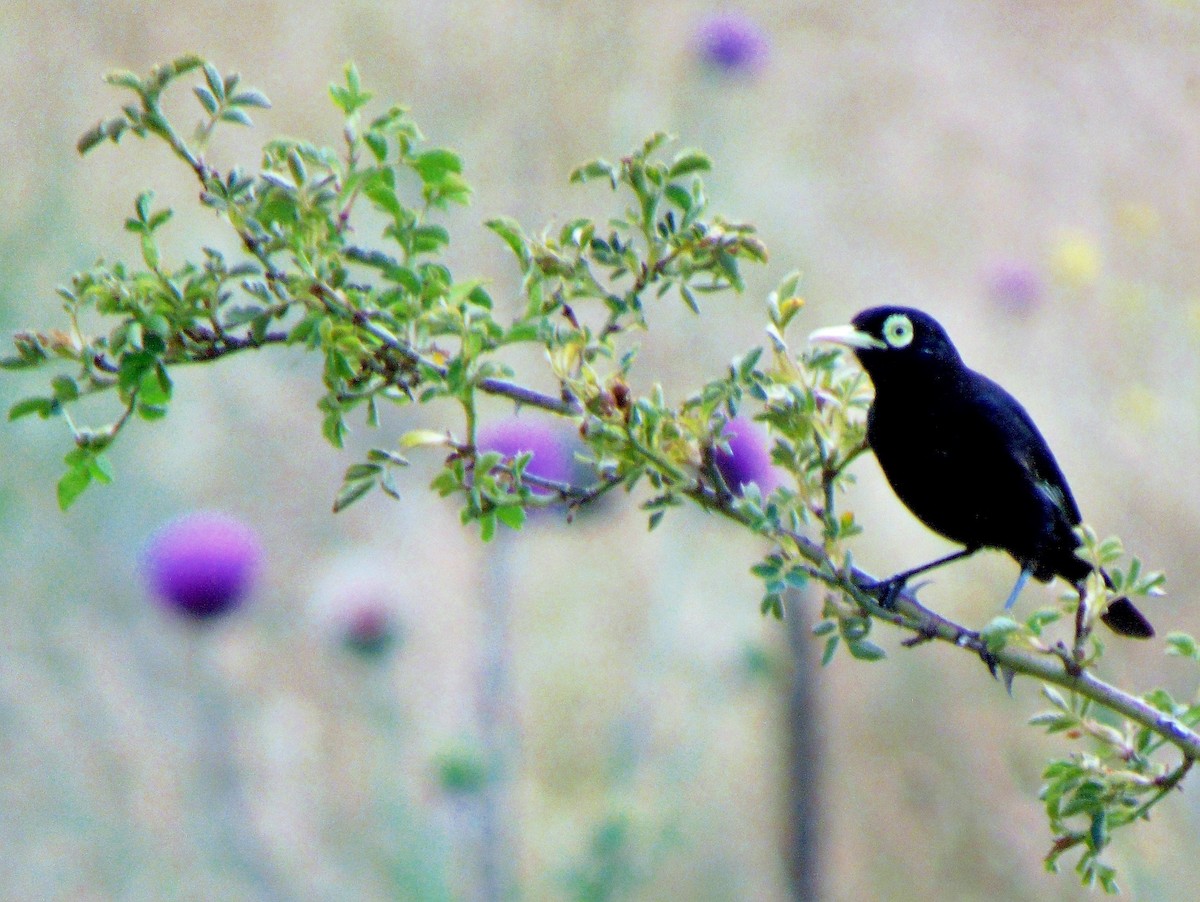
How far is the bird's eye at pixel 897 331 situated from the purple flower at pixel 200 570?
2.54 meters

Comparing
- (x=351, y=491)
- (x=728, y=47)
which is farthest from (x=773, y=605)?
(x=728, y=47)

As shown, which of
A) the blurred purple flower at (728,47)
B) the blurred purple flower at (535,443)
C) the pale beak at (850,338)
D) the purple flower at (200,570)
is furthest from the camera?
the blurred purple flower at (728,47)

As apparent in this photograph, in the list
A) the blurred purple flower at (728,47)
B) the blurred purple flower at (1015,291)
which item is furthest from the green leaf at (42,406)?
the blurred purple flower at (1015,291)

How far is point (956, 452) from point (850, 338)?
17cm

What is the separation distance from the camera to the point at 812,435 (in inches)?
37.1

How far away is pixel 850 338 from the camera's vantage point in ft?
Result: 4.00

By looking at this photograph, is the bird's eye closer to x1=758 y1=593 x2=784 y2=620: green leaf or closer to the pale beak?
the pale beak

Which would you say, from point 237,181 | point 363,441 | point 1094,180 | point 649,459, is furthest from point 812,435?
point 1094,180

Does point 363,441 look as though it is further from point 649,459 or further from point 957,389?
point 649,459

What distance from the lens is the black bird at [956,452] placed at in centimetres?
126

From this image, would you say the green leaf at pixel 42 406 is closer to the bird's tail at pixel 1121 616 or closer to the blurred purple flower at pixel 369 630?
the bird's tail at pixel 1121 616

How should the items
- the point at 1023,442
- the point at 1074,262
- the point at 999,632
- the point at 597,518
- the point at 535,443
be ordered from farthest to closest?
the point at 597,518, the point at 1074,262, the point at 535,443, the point at 1023,442, the point at 999,632

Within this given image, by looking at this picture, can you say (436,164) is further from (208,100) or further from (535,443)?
(535,443)

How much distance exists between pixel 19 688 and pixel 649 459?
461 cm
